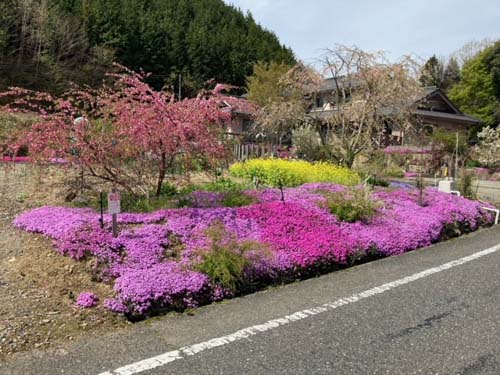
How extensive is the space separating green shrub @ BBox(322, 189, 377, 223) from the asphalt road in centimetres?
173

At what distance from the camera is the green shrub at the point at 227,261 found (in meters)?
4.34

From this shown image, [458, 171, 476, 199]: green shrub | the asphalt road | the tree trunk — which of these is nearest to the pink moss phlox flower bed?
the asphalt road

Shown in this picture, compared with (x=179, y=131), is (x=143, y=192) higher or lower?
lower

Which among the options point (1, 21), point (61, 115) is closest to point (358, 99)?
point (61, 115)

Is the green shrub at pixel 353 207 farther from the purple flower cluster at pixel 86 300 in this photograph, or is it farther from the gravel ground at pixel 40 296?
the purple flower cluster at pixel 86 300

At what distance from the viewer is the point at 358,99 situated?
1389 cm

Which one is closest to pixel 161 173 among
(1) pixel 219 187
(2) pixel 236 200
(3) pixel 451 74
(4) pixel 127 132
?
(4) pixel 127 132

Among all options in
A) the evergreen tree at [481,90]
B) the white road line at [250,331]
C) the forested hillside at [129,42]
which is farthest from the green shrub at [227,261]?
the evergreen tree at [481,90]

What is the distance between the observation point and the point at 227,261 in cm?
444

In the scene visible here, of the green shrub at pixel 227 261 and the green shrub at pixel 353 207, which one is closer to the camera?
the green shrub at pixel 227 261

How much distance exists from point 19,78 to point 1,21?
358 cm

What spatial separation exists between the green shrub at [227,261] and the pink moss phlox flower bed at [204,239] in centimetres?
7

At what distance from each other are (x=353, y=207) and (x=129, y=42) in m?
39.5

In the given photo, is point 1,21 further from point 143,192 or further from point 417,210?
point 417,210
